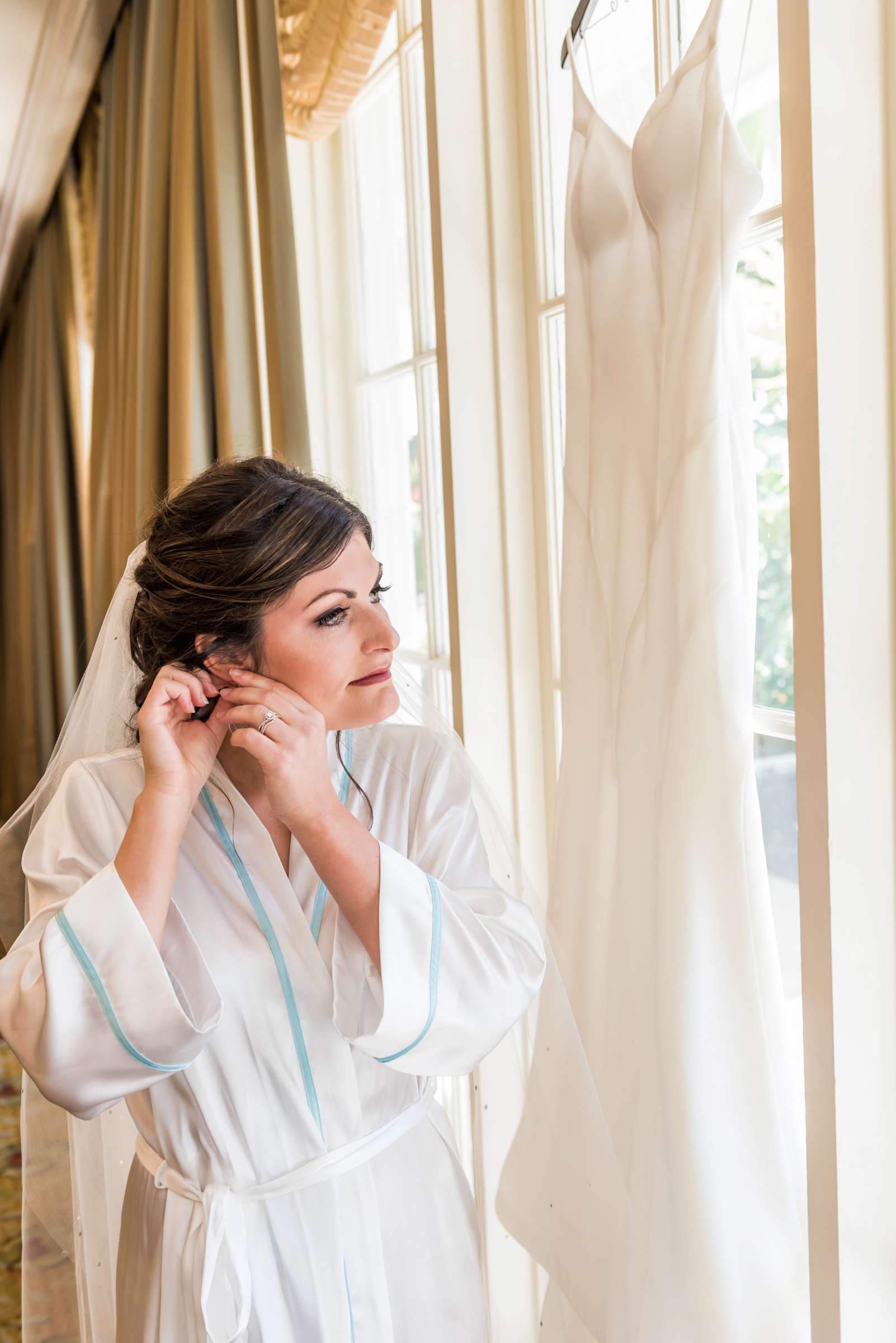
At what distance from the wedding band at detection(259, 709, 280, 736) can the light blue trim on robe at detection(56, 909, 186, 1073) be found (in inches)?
10.1

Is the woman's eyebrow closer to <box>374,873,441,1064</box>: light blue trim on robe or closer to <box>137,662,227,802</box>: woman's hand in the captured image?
Result: <box>137,662,227,802</box>: woman's hand

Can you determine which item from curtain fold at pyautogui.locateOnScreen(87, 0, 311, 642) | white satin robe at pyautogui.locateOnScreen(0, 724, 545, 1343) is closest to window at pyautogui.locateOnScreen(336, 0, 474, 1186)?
Result: curtain fold at pyautogui.locateOnScreen(87, 0, 311, 642)

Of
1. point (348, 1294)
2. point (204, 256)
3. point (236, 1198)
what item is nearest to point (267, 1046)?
point (236, 1198)

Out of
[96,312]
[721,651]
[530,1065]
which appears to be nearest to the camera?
[721,651]

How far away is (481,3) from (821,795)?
1.36 meters

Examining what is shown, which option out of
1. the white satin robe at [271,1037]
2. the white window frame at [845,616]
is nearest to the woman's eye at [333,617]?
the white satin robe at [271,1037]

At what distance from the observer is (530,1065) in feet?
4.28

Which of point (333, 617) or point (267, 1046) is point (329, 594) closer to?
point (333, 617)

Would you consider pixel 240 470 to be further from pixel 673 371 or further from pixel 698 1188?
pixel 698 1188

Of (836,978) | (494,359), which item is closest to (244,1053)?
(836,978)

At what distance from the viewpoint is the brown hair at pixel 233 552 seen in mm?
1130

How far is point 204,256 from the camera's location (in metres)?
2.17

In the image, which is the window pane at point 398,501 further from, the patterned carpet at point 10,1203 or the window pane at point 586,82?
the patterned carpet at point 10,1203

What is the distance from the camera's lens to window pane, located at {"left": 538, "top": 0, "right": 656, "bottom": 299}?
4.39ft
